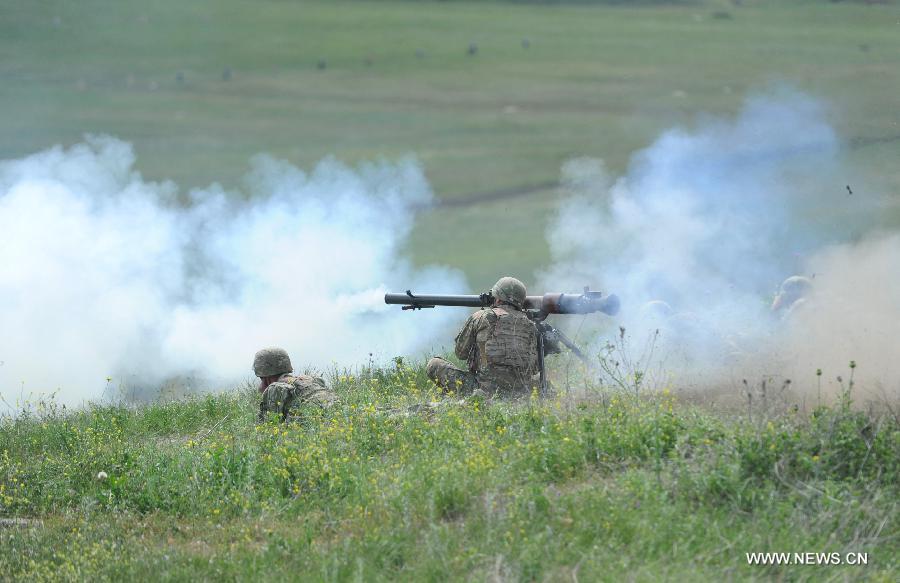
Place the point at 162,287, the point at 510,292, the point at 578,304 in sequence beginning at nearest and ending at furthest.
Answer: the point at 510,292 < the point at 578,304 < the point at 162,287

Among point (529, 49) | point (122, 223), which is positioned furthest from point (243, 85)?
point (122, 223)

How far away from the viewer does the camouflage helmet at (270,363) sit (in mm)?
13500

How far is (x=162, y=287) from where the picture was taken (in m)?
22.4

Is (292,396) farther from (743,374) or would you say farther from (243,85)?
(243,85)

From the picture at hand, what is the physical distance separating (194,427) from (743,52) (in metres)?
72.8

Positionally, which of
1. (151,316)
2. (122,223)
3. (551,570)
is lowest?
(551,570)

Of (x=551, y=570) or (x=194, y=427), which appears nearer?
(x=551, y=570)

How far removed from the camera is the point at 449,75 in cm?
8556

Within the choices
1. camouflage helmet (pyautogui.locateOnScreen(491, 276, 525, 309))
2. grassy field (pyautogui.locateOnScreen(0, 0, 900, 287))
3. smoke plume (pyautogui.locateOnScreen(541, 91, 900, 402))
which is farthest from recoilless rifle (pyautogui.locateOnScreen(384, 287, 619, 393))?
grassy field (pyautogui.locateOnScreen(0, 0, 900, 287))

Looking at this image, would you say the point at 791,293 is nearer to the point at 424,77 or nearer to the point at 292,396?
the point at 292,396
